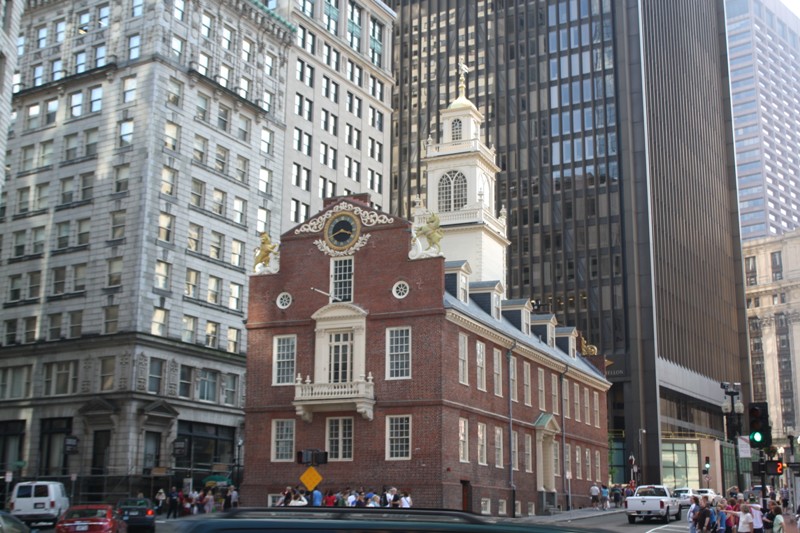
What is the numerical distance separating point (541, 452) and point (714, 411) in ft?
246

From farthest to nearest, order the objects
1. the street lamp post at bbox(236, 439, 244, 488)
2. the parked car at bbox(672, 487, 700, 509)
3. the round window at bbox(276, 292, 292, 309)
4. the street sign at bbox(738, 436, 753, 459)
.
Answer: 1. the street lamp post at bbox(236, 439, 244, 488)
2. the parked car at bbox(672, 487, 700, 509)
3. the round window at bbox(276, 292, 292, 309)
4. the street sign at bbox(738, 436, 753, 459)

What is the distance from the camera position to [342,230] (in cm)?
4672

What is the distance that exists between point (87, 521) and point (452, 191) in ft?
115

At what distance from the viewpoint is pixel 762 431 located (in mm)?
24672

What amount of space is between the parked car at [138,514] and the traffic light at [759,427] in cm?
2340

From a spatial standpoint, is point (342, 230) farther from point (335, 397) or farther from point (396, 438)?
point (396, 438)

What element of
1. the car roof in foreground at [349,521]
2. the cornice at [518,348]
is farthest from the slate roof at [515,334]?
the car roof in foreground at [349,521]

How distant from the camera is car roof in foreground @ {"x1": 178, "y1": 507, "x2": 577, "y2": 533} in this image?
739 cm

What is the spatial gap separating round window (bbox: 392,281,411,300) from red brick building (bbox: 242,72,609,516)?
0.05m

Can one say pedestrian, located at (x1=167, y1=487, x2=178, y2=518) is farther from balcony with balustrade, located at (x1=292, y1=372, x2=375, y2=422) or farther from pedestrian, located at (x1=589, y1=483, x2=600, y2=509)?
pedestrian, located at (x1=589, y1=483, x2=600, y2=509)

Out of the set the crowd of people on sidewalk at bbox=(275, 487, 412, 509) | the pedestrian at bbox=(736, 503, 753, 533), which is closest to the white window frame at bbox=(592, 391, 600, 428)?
the crowd of people on sidewalk at bbox=(275, 487, 412, 509)

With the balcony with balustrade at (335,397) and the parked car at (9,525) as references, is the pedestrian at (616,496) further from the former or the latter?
the parked car at (9,525)

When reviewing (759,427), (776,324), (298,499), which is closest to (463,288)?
(298,499)

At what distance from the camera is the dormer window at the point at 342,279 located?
1823 inches
